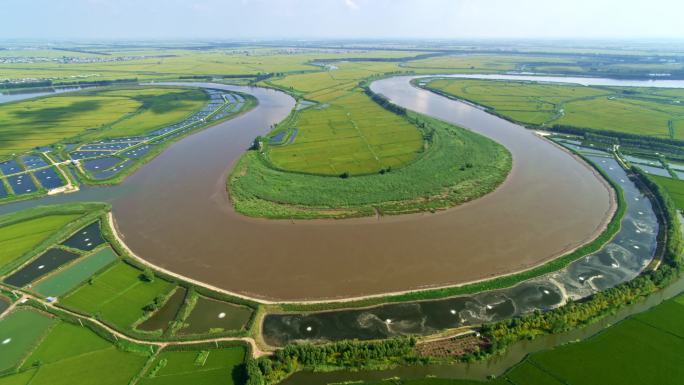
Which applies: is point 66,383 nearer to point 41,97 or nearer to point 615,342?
point 615,342

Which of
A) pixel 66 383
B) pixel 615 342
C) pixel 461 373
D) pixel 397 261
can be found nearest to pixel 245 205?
pixel 397 261

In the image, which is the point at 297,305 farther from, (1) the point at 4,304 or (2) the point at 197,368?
(1) the point at 4,304

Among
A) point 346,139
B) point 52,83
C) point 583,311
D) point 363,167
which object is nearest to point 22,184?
point 363,167

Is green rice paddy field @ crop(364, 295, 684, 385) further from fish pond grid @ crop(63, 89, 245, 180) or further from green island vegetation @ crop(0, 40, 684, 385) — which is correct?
fish pond grid @ crop(63, 89, 245, 180)

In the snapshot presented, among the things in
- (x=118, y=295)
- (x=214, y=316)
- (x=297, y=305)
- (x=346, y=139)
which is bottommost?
(x=214, y=316)

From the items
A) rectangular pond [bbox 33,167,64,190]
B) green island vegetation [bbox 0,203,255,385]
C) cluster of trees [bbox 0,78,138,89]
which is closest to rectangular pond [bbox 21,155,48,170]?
rectangular pond [bbox 33,167,64,190]
